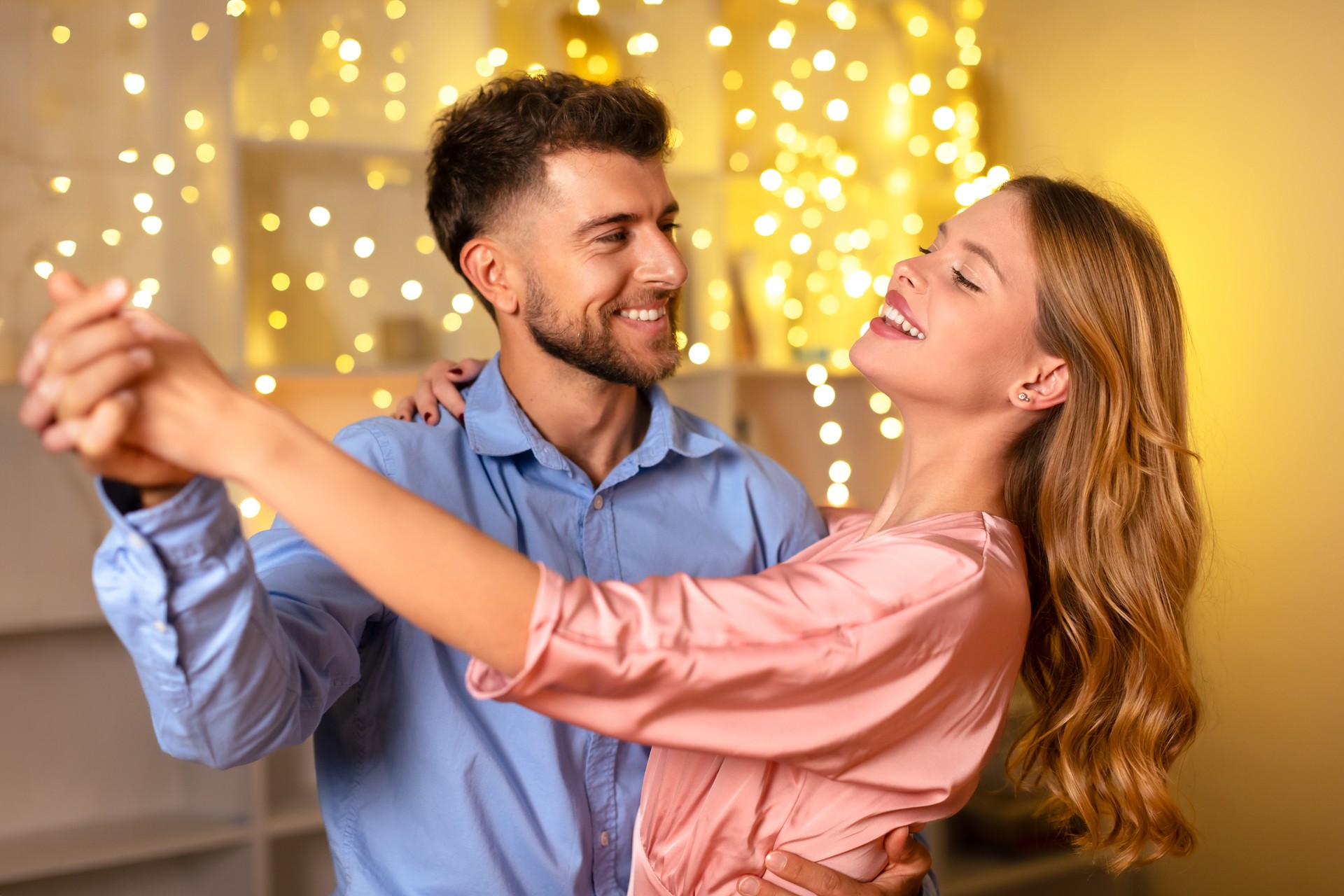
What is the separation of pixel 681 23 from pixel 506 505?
196 cm

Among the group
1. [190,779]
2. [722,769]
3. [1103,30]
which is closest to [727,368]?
[1103,30]

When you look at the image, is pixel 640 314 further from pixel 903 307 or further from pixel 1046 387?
pixel 1046 387

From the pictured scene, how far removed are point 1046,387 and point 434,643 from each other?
0.81 metres

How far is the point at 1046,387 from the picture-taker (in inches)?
53.5

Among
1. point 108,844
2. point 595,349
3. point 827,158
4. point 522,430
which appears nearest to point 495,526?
point 522,430

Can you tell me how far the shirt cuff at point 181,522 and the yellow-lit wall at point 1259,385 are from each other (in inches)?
80.9

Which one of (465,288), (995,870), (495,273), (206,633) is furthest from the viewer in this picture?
(995,870)

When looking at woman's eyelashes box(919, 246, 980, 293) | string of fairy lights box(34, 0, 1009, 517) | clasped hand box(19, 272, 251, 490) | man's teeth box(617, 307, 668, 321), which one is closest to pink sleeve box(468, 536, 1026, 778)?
clasped hand box(19, 272, 251, 490)

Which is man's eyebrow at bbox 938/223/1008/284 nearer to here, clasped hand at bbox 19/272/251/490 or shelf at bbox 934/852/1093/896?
clasped hand at bbox 19/272/251/490

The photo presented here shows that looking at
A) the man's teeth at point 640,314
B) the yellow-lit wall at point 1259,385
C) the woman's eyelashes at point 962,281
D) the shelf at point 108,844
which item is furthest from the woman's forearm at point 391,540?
the yellow-lit wall at point 1259,385

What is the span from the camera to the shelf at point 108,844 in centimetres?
221

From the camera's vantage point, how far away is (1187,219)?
281 centimetres

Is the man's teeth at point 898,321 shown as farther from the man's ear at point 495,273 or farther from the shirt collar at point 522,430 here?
the man's ear at point 495,273

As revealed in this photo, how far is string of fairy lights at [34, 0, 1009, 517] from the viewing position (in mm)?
3150
